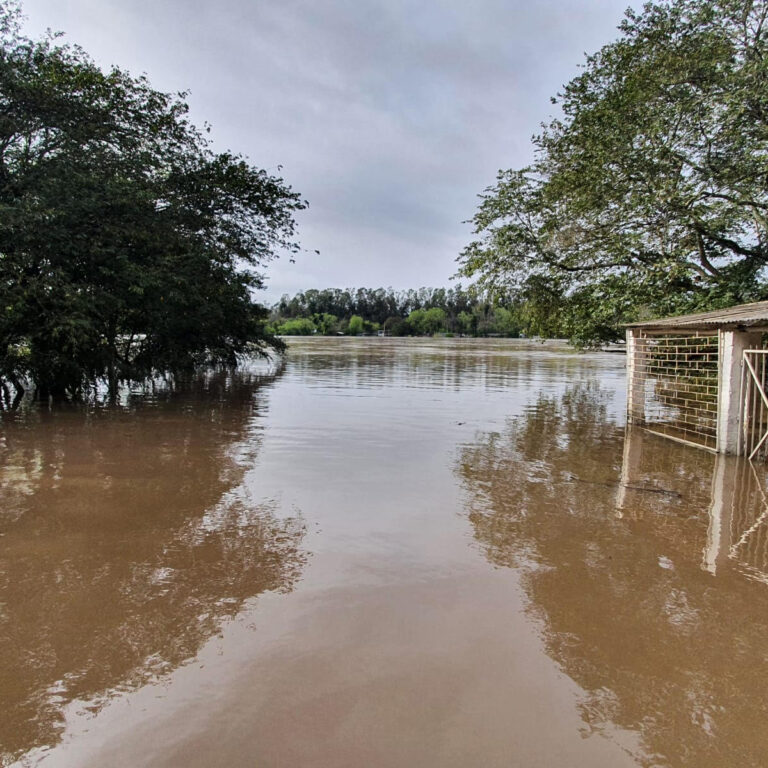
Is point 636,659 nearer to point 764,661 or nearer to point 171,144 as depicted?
point 764,661

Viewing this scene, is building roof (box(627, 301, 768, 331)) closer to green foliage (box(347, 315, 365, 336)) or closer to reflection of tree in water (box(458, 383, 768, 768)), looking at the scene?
reflection of tree in water (box(458, 383, 768, 768))

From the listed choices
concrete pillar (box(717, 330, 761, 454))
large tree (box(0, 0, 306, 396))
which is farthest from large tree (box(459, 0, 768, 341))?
large tree (box(0, 0, 306, 396))

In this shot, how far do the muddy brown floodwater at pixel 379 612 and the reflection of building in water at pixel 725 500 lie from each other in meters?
0.04

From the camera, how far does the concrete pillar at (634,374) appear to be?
11.7 metres

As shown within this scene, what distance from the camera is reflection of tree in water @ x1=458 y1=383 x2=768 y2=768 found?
105 inches

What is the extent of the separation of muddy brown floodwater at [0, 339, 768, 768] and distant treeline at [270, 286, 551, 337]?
353 ft

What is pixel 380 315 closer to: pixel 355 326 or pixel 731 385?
pixel 355 326

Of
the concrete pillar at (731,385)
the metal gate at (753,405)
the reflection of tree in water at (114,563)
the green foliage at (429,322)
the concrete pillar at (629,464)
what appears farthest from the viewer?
the green foliage at (429,322)

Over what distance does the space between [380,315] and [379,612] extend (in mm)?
135667

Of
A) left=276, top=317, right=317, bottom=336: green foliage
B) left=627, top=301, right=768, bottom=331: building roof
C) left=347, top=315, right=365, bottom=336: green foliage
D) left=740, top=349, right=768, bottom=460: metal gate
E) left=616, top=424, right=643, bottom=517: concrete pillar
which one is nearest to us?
left=616, top=424, right=643, bottom=517: concrete pillar

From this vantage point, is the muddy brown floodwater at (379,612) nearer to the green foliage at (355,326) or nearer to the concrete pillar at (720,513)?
the concrete pillar at (720,513)

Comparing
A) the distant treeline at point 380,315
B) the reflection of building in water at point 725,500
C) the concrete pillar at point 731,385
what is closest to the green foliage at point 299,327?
the distant treeline at point 380,315

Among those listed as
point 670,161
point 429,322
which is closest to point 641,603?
point 670,161

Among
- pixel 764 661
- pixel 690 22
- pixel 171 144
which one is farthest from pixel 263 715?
pixel 690 22
